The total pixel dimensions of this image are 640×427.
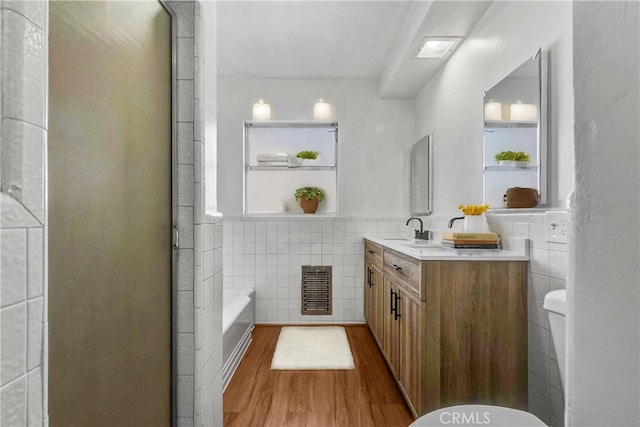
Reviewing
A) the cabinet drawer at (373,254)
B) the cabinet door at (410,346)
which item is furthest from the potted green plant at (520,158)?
the cabinet drawer at (373,254)

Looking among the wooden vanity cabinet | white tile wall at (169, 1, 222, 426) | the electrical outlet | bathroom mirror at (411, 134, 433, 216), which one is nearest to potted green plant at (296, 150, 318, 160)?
bathroom mirror at (411, 134, 433, 216)

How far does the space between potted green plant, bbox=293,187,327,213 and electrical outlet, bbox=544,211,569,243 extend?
2.50 meters

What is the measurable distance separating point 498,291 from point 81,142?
1770mm

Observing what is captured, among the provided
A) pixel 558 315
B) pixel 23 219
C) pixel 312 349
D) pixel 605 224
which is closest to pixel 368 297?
pixel 312 349

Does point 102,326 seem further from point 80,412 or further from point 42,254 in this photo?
point 42,254

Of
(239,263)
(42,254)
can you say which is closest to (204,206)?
(42,254)

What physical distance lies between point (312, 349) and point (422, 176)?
179 cm

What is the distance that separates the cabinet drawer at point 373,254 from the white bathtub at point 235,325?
117 centimetres

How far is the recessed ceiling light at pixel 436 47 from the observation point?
262 centimetres

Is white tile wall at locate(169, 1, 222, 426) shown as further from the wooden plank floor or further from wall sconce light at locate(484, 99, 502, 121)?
wall sconce light at locate(484, 99, 502, 121)

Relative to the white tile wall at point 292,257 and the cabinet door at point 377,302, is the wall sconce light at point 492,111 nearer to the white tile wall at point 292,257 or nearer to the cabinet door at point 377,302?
the cabinet door at point 377,302

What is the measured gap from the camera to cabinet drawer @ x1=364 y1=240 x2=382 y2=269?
315 centimetres

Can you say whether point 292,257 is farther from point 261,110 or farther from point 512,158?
point 512,158

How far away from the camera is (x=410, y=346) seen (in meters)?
2.08
